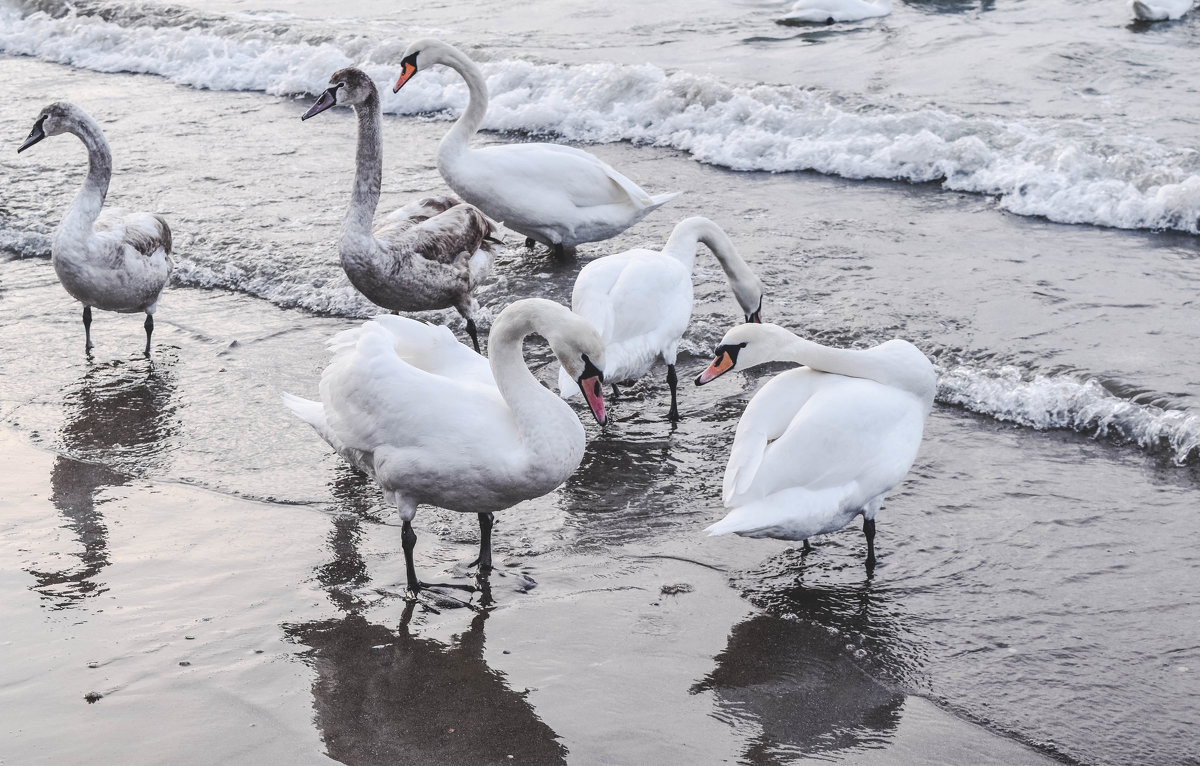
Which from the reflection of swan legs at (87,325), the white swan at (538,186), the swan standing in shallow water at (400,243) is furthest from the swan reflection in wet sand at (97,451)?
the white swan at (538,186)

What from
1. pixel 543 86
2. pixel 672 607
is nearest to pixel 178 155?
A: pixel 543 86

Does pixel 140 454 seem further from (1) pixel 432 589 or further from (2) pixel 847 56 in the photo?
(2) pixel 847 56

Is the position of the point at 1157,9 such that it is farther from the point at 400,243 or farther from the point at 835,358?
the point at 835,358

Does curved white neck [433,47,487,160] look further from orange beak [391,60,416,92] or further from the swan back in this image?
the swan back

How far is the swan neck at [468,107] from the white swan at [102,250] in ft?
6.73

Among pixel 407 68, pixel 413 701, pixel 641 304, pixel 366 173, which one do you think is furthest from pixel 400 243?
pixel 413 701

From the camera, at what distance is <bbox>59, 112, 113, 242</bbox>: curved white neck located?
23.8 ft

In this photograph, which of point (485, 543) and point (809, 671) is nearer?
point (809, 671)

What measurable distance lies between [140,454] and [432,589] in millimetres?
2179

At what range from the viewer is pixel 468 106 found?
8.82 m

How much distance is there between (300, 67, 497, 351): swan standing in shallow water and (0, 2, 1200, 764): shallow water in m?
0.69

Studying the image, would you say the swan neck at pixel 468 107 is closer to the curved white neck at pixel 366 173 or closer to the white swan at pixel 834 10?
the curved white neck at pixel 366 173

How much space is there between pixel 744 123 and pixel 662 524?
293 inches

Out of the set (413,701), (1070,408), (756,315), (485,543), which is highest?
(756,315)
